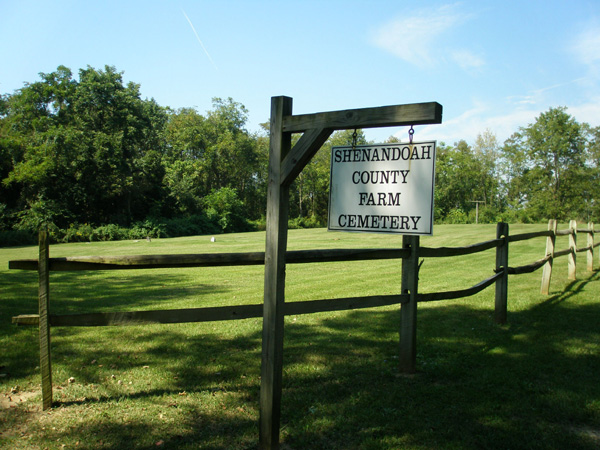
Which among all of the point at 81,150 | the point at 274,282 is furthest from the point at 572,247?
the point at 81,150

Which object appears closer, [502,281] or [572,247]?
[502,281]

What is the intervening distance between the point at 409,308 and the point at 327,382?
118 centimetres

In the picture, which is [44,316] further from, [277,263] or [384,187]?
[384,187]

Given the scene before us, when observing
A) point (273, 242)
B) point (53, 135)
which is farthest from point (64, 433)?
point (53, 135)

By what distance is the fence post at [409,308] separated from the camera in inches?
201

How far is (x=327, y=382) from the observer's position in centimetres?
487

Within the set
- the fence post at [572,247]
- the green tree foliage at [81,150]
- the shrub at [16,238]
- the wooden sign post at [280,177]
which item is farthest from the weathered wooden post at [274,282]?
the green tree foliage at [81,150]

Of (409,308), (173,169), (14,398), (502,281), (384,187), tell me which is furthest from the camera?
(173,169)

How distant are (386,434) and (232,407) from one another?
140 centimetres

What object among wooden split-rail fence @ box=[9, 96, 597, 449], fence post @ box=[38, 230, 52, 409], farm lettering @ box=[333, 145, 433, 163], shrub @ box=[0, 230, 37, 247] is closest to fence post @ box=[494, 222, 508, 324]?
wooden split-rail fence @ box=[9, 96, 597, 449]

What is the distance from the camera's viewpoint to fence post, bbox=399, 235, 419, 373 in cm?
510

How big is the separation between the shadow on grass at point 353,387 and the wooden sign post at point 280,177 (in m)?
0.46

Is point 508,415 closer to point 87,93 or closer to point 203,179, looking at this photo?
point 87,93

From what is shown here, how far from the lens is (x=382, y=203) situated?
3945mm
